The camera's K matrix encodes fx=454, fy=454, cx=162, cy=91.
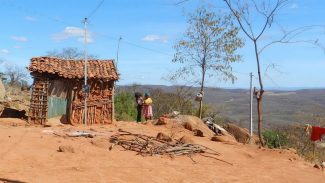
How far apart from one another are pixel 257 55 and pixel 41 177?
27.9 ft

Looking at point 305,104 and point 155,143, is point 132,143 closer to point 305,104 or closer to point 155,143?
point 155,143

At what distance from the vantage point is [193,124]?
19.0 meters

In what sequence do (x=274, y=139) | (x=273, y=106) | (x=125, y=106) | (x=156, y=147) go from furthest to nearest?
(x=273, y=106), (x=125, y=106), (x=274, y=139), (x=156, y=147)

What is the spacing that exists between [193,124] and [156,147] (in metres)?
5.75

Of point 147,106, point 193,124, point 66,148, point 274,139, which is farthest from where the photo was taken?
point 274,139

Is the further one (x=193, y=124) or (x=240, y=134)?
(x=240, y=134)

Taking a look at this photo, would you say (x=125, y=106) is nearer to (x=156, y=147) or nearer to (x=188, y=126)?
(x=188, y=126)

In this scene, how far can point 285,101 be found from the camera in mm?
79750

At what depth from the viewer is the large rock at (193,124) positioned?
18.7m

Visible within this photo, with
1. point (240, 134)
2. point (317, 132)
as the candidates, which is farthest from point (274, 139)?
point (317, 132)

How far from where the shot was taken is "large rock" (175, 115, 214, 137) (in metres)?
18.7

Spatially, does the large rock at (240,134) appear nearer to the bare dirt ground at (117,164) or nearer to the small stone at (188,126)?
the small stone at (188,126)

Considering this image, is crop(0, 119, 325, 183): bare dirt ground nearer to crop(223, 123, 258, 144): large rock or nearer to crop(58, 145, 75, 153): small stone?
crop(58, 145, 75, 153): small stone

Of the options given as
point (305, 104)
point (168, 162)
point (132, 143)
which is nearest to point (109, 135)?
point (132, 143)
